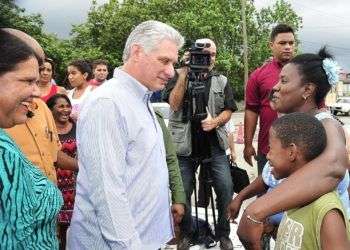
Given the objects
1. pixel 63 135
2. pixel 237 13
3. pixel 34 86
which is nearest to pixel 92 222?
pixel 34 86

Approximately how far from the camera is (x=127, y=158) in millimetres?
2141

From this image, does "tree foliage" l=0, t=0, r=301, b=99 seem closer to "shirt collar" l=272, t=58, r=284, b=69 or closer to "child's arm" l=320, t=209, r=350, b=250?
"shirt collar" l=272, t=58, r=284, b=69

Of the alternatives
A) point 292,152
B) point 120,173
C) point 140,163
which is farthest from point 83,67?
point 292,152

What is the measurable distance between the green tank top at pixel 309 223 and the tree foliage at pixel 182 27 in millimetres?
29401

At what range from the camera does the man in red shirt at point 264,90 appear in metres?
4.20

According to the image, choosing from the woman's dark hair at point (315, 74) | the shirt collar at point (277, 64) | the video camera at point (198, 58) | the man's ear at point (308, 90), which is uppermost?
the woman's dark hair at point (315, 74)

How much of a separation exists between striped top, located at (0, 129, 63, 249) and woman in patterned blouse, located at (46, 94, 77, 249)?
2.05 metres

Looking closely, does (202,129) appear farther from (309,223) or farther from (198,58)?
(309,223)

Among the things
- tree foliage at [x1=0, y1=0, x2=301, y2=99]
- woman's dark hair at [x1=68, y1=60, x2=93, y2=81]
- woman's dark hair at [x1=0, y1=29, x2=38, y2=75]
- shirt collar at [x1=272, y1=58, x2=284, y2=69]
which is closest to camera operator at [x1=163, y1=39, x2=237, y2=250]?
shirt collar at [x1=272, y1=58, x2=284, y2=69]

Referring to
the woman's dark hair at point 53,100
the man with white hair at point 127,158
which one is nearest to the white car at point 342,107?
the woman's dark hair at point 53,100

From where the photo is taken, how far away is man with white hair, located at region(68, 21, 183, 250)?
2.02 m

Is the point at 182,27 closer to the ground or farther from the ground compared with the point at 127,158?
closer to the ground

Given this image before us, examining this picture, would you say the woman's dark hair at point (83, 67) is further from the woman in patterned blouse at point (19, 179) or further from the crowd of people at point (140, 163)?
the woman in patterned blouse at point (19, 179)

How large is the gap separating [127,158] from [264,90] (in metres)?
2.38
